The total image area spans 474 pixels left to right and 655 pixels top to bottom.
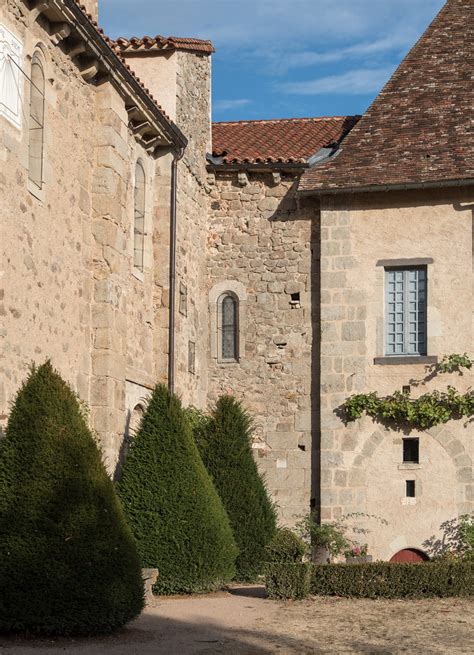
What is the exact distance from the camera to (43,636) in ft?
35.4

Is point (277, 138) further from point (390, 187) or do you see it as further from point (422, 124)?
point (390, 187)

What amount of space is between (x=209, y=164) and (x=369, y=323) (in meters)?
3.94

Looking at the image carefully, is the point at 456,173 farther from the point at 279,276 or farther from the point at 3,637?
the point at 3,637

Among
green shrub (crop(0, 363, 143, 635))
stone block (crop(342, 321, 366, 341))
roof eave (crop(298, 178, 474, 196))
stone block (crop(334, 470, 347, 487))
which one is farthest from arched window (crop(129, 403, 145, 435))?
green shrub (crop(0, 363, 143, 635))

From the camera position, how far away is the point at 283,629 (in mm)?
12297

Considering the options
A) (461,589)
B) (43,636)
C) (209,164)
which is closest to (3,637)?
(43,636)

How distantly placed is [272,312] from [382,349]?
2028mm

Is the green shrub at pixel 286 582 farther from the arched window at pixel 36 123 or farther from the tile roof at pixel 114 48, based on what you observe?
the tile roof at pixel 114 48

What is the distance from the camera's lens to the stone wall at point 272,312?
19719mm

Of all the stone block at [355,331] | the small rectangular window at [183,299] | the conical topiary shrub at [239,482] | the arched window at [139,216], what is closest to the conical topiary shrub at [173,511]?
the conical topiary shrub at [239,482]

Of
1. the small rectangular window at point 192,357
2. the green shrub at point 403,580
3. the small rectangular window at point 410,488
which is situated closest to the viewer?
the green shrub at point 403,580

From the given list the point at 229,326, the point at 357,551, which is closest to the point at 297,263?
the point at 229,326

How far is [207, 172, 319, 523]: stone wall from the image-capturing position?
19.7m

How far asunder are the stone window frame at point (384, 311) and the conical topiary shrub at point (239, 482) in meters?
2.85
